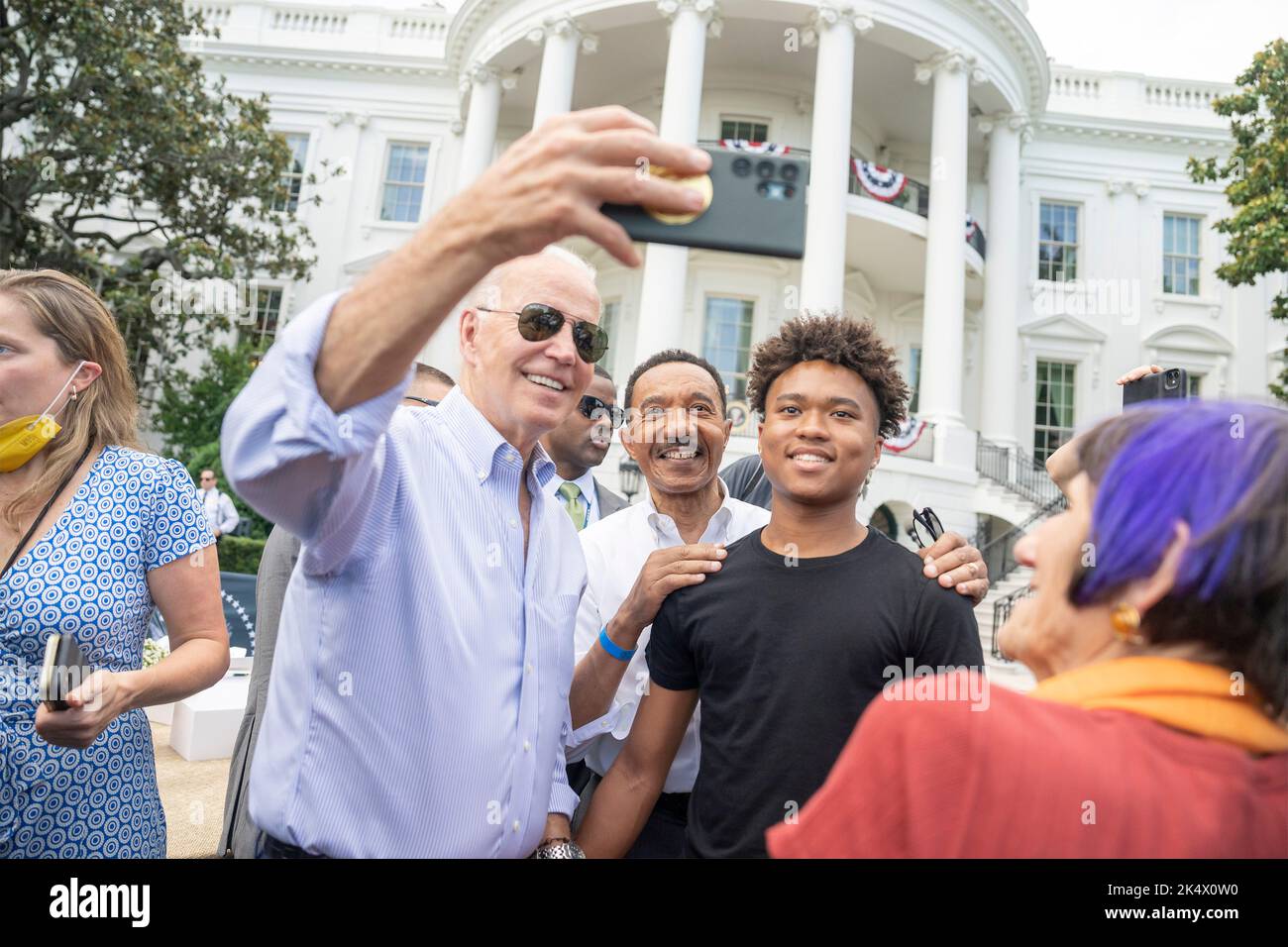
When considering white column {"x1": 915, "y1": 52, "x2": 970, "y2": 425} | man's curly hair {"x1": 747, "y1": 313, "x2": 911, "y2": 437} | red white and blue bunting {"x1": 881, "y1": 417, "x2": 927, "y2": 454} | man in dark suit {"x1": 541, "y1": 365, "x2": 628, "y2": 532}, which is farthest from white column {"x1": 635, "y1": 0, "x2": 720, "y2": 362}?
man's curly hair {"x1": 747, "y1": 313, "x2": 911, "y2": 437}

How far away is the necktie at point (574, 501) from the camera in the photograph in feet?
15.3

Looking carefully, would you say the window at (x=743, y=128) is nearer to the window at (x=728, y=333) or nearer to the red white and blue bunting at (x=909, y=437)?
the window at (x=728, y=333)

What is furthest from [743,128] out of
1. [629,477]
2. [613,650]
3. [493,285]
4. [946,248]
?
[613,650]

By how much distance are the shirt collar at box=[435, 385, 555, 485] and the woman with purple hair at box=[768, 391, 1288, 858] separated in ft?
3.40

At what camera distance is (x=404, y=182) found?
21.8 metres

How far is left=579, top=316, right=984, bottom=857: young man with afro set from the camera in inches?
69.9

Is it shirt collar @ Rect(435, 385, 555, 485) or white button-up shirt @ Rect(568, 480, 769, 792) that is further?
white button-up shirt @ Rect(568, 480, 769, 792)

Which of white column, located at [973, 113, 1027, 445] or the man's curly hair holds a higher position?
white column, located at [973, 113, 1027, 445]

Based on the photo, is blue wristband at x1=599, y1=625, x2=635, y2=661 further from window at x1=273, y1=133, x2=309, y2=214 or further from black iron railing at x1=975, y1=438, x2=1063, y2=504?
window at x1=273, y1=133, x2=309, y2=214

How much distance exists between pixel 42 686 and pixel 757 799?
1.50 m

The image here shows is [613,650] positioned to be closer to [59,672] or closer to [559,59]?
[59,672]

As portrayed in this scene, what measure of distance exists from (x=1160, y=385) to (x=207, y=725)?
18.8 feet

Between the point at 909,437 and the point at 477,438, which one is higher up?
the point at 909,437
